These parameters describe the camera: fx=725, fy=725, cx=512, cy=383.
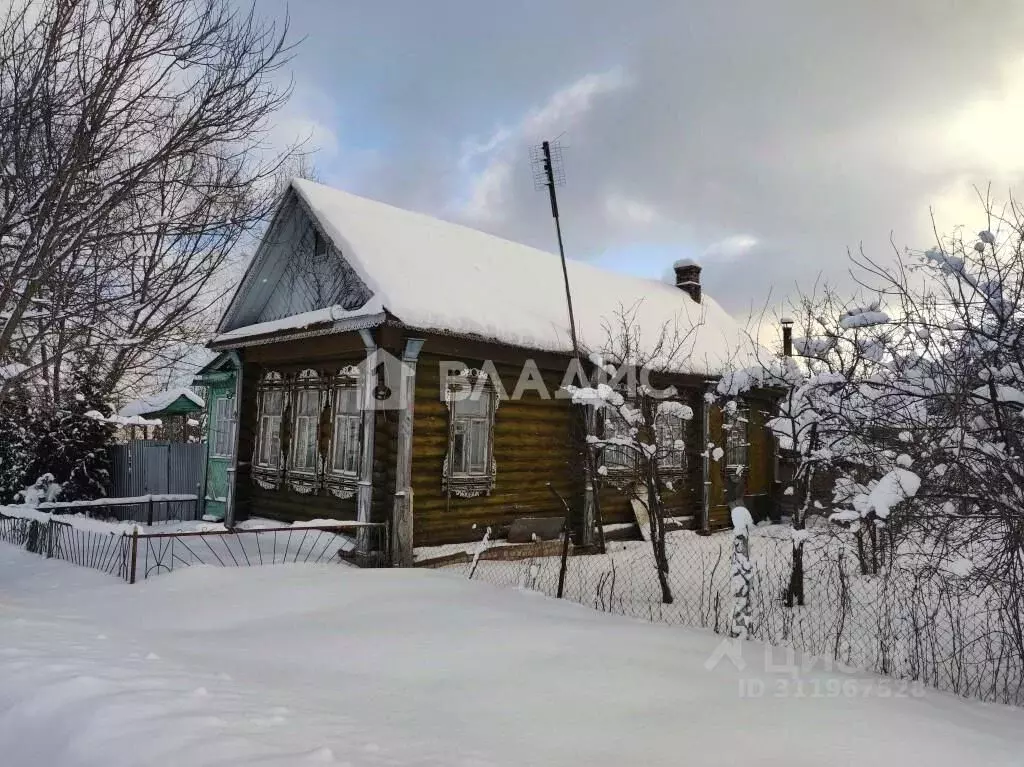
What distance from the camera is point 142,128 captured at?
7445 millimetres

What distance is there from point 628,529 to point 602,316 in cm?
379

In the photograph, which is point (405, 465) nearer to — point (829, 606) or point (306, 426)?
point (306, 426)

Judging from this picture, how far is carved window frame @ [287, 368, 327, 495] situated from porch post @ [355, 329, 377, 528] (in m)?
1.56

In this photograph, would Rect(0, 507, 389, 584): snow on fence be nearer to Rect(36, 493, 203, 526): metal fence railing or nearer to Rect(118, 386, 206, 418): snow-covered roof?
Rect(36, 493, 203, 526): metal fence railing

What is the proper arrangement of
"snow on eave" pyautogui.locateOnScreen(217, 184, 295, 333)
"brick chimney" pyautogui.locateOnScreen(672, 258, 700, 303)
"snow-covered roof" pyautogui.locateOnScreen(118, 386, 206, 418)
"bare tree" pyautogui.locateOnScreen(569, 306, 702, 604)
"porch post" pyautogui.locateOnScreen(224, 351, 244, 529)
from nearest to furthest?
"bare tree" pyautogui.locateOnScreen(569, 306, 702, 604)
"snow on eave" pyautogui.locateOnScreen(217, 184, 295, 333)
"porch post" pyautogui.locateOnScreen(224, 351, 244, 529)
"snow-covered roof" pyautogui.locateOnScreen(118, 386, 206, 418)
"brick chimney" pyautogui.locateOnScreen(672, 258, 700, 303)

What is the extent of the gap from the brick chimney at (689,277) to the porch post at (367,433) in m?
10.9

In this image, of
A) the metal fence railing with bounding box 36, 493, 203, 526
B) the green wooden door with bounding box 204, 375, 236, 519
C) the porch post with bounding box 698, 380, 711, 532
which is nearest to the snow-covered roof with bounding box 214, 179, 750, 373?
the porch post with bounding box 698, 380, 711, 532

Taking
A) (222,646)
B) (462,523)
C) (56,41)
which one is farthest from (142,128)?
(462,523)

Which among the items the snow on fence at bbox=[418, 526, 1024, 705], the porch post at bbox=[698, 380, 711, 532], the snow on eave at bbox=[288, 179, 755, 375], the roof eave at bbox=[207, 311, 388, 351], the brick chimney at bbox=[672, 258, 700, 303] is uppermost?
the brick chimney at bbox=[672, 258, 700, 303]

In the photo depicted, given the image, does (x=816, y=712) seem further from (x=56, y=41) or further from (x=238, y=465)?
(x=238, y=465)

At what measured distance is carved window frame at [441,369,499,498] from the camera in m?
9.96

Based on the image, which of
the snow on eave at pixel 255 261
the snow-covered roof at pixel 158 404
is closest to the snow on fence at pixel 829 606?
the snow on eave at pixel 255 261

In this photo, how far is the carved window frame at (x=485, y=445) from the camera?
392 inches

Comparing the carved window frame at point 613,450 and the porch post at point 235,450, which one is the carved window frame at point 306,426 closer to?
the porch post at point 235,450
